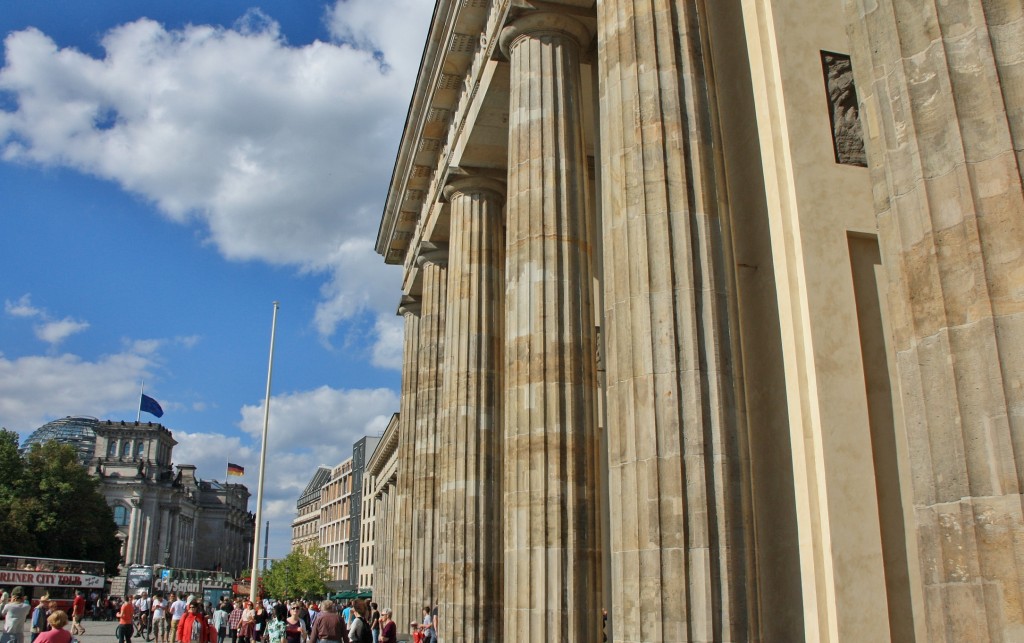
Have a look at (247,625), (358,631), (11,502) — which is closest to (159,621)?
(247,625)

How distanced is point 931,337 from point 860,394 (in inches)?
199

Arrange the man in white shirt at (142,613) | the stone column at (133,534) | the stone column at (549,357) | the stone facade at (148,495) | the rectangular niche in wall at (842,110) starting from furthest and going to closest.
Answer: the stone facade at (148,495) → the stone column at (133,534) → the man in white shirt at (142,613) → the stone column at (549,357) → the rectangular niche in wall at (842,110)

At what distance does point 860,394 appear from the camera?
31.5 feet

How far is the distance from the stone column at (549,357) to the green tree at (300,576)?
89277 millimetres

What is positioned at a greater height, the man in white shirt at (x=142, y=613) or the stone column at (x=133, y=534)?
the stone column at (x=133, y=534)

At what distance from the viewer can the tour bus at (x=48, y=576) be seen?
4566 centimetres

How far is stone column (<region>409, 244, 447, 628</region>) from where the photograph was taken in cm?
2284

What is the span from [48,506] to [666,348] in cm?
7966

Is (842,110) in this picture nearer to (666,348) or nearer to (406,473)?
(666,348)

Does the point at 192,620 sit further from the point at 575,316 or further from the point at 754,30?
the point at 754,30

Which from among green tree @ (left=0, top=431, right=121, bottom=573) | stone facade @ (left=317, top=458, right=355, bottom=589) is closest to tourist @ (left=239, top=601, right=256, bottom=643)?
green tree @ (left=0, top=431, right=121, bottom=573)

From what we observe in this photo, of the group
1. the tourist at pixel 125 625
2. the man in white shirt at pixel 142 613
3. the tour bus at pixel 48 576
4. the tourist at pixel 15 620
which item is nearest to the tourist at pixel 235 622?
the tourist at pixel 125 625

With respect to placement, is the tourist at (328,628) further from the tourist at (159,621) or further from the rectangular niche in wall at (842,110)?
the tourist at (159,621)

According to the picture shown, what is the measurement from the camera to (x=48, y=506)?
74.3 meters
